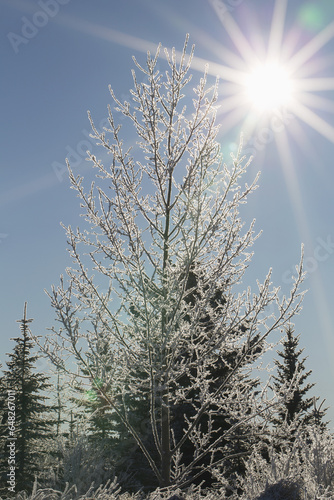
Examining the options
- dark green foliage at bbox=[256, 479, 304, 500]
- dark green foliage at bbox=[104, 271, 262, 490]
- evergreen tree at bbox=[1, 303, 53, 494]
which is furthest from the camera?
evergreen tree at bbox=[1, 303, 53, 494]

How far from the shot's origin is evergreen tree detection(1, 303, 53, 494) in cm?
1997

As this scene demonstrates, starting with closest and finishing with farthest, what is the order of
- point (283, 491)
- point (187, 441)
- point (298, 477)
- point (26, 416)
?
point (283, 491), point (298, 477), point (187, 441), point (26, 416)

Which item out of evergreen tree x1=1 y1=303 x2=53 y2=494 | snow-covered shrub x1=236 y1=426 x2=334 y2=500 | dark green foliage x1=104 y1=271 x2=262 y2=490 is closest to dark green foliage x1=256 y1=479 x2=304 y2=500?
snow-covered shrub x1=236 y1=426 x2=334 y2=500

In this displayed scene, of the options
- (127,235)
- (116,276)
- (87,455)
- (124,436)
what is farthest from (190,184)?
(124,436)

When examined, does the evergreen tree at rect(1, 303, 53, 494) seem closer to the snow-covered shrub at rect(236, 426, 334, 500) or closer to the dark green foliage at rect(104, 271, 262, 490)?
the dark green foliage at rect(104, 271, 262, 490)

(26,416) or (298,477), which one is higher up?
(26,416)

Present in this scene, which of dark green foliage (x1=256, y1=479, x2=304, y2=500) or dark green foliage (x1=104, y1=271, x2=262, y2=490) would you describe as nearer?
dark green foliage (x1=256, y1=479, x2=304, y2=500)

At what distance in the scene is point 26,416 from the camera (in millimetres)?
21062

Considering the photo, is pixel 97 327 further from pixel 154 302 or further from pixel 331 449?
pixel 331 449

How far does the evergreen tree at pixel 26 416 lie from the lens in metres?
20.0

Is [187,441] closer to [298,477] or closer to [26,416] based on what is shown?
[298,477]

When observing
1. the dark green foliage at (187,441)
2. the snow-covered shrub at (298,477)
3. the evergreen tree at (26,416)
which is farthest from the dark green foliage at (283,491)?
the evergreen tree at (26,416)

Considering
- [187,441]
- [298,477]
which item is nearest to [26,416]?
[187,441]

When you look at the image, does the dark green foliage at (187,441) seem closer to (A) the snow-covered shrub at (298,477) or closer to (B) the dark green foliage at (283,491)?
(A) the snow-covered shrub at (298,477)
